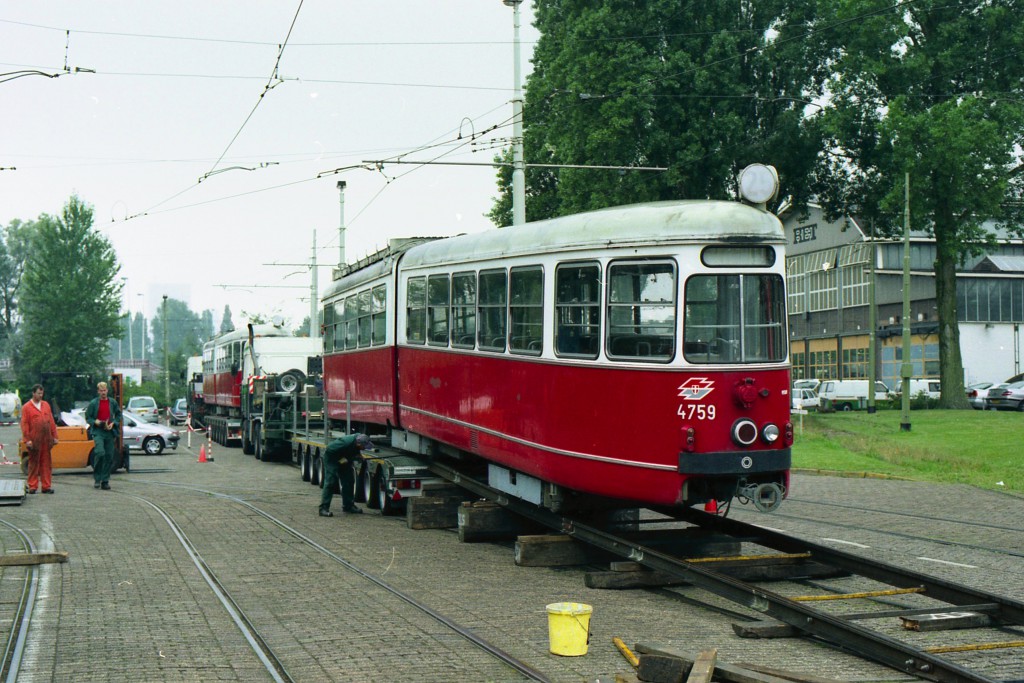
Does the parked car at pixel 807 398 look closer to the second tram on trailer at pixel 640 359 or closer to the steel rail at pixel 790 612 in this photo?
the second tram on trailer at pixel 640 359

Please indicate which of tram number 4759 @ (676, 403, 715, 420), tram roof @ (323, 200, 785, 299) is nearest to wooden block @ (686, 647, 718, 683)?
tram number 4759 @ (676, 403, 715, 420)

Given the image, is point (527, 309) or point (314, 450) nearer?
point (527, 309)

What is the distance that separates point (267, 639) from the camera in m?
8.79

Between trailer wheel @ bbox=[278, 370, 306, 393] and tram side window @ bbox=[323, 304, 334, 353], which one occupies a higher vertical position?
tram side window @ bbox=[323, 304, 334, 353]

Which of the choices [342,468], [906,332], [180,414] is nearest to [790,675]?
[342,468]

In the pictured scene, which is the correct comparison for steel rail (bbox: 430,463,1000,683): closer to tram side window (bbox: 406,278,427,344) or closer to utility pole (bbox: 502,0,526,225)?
tram side window (bbox: 406,278,427,344)

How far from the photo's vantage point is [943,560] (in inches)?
498

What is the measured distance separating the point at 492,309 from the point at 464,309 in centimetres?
99

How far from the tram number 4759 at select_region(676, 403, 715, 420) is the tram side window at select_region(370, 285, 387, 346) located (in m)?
8.24

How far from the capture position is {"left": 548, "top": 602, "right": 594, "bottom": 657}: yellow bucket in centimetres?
822

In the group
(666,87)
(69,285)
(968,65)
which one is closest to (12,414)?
(69,285)

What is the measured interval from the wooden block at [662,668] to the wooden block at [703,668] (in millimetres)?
74

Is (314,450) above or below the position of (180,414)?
above

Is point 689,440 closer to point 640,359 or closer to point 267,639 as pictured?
point 640,359
